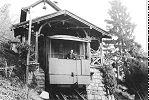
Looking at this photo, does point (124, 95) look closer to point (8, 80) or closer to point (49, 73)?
point (49, 73)

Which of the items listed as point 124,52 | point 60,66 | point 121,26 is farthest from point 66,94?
point 121,26

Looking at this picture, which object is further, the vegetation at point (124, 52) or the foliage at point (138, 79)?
the vegetation at point (124, 52)

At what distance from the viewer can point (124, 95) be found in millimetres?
22906

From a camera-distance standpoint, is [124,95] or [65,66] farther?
[124,95]

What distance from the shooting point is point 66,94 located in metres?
16.1

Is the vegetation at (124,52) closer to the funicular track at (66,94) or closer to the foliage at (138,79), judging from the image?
the foliage at (138,79)

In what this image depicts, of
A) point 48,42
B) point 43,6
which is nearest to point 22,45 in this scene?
point 48,42

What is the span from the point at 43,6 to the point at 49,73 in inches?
432

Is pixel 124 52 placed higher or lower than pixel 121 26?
lower

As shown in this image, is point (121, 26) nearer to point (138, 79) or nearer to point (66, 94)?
point (138, 79)

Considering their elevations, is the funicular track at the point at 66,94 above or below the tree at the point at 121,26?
below

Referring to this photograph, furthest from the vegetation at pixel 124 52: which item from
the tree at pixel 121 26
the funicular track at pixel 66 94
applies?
the funicular track at pixel 66 94

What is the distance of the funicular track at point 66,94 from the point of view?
15202 mm

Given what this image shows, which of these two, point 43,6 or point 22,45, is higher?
point 43,6
